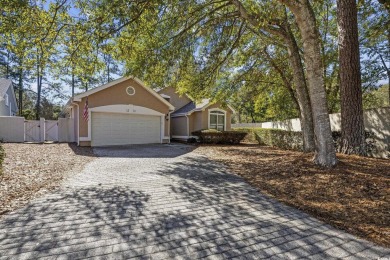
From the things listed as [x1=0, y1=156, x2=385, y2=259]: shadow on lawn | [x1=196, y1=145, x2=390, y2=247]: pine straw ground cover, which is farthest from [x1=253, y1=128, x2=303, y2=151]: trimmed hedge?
[x1=0, y1=156, x2=385, y2=259]: shadow on lawn

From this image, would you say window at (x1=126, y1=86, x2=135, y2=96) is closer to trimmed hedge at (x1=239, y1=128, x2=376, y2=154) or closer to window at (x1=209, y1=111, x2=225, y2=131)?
window at (x1=209, y1=111, x2=225, y2=131)

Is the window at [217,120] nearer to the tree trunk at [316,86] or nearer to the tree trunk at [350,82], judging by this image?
the tree trunk at [350,82]

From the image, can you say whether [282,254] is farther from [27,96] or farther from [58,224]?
[27,96]

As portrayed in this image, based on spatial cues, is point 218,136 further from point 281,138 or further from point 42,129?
point 42,129

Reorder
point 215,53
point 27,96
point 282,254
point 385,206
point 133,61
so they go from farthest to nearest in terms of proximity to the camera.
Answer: point 27,96 < point 215,53 < point 133,61 < point 385,206 < point 282,254

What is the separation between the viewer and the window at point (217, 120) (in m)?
19.7

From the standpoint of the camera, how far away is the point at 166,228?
338 cm

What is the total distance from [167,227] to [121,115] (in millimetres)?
12653

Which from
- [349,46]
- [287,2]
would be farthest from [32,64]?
[349,46]

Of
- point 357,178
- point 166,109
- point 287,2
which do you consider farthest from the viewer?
point 166,109

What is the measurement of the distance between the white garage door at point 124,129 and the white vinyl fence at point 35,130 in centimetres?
376

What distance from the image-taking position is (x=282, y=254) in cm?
271

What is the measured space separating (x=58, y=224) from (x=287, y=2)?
6.94m

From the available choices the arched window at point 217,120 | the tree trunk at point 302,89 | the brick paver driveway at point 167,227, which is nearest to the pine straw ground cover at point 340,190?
the brick paver driveway at point 167,227
